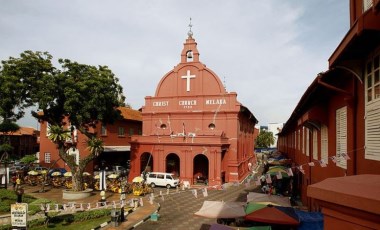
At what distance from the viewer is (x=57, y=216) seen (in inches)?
725

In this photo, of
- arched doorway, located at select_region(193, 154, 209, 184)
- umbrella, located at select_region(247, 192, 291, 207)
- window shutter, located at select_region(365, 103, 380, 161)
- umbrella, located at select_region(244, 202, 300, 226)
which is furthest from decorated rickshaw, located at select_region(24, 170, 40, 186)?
window shutter, located at select_region(365, 103, 380, 161)

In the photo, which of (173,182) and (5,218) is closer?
(5,218)

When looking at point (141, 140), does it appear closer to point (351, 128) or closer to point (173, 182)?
point (173, 182)

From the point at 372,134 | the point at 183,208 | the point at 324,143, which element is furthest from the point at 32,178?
the point at 372,134

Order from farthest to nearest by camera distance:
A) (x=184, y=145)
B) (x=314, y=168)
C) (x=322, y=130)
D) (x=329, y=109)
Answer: (x=184, y=145) → (x=314, y=168) → (x=322, y=130) → (x=329, y=109)

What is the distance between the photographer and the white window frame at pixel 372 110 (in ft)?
18.2

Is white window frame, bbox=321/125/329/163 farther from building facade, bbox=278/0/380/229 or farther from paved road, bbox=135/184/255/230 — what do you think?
paved road, bbox=135/184/255/230

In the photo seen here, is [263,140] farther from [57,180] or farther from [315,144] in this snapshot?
[315,144]

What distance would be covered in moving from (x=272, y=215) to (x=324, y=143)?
3525mm

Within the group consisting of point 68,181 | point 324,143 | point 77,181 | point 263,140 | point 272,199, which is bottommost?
point 68,181

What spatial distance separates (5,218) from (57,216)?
2.67m

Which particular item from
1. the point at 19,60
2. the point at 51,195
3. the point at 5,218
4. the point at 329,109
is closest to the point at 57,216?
the point at 5,218

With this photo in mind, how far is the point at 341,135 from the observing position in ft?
27.7

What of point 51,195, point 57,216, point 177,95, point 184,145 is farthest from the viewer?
A: point 177,95
